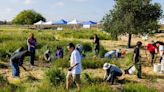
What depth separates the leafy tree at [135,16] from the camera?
29703mm

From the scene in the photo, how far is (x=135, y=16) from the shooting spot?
1184 inches

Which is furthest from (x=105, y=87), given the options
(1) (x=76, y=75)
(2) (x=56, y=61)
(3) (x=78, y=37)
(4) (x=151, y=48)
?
(3) (x=78, y=37)

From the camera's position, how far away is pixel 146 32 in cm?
3020

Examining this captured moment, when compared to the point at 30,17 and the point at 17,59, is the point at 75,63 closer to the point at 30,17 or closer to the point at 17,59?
the point at 17,59

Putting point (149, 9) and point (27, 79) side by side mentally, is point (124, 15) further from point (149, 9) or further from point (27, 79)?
point (27, 79)

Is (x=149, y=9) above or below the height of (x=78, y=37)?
above

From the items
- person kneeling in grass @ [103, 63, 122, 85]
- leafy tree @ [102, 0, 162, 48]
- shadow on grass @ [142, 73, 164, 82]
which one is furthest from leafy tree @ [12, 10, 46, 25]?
person kneeling in grass @ [103, 63, 122, 85]

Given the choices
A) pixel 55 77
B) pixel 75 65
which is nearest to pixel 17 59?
pixel 55 77

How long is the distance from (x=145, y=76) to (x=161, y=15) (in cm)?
1509

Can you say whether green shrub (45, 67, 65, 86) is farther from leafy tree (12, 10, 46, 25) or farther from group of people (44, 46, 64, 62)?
leafy tree (12, 10, 46, 25)

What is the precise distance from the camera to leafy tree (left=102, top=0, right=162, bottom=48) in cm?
2970

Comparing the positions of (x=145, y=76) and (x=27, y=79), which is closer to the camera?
(x=27, y=79)

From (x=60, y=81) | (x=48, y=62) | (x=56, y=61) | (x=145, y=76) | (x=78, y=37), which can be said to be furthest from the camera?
(x=78, y=37)

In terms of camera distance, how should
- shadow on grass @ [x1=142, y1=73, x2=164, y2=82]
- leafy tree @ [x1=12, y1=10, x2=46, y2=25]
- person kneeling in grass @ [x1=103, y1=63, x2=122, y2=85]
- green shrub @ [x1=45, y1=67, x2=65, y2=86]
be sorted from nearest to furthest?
green shrub @ [x1=45, y1=67, x2=65, y2=86]
person kneeling in grass @ [x1=103, y1=63, x2=122, y2=85]
shadow on grass @ [x1=142, y1=73, x2=164, y2=82]
leafy tree @ [x1=12, y1=10, x2=46, y2=25]
